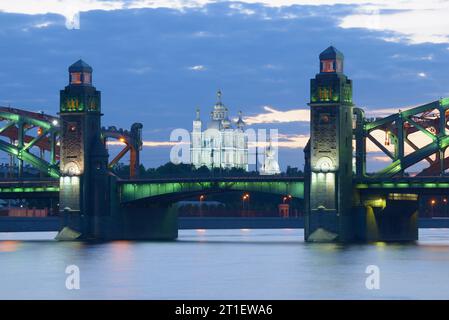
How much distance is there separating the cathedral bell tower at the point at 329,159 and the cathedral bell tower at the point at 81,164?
28190 mm

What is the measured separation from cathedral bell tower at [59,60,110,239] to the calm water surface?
2254cm

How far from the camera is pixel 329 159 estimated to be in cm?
16512

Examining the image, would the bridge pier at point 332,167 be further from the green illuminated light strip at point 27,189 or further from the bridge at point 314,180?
the green illuminated light strip at point 27,189

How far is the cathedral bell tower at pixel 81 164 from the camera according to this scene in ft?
588

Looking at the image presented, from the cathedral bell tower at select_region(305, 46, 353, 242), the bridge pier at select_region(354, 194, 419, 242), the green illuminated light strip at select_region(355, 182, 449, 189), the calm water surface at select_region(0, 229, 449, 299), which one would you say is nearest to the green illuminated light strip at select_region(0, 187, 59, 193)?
the calm water surface at select_region(0, 229, 449, 299)

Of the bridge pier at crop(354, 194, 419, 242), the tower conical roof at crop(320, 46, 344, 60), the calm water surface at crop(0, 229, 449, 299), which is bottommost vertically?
the calm water surface at crop(0, 229, 449, 299)

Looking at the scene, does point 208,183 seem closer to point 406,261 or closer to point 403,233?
point 403,233

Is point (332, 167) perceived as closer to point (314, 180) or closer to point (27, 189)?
point (314, 180)

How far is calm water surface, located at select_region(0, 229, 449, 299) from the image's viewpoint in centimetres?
8869

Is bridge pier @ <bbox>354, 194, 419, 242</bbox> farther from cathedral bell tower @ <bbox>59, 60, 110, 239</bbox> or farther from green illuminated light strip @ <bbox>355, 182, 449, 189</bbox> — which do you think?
cathedral bell tower @ <bbox>59, 60, 110, 239</bbox>

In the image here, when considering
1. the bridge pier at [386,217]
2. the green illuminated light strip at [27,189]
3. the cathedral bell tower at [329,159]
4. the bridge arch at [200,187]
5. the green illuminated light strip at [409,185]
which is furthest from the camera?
the green illuminated light strip at [27,189]

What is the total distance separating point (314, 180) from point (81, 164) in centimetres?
3155

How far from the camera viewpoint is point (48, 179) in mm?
196000

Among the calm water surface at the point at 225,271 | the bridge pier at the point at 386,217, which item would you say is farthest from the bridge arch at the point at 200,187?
the calm water surface at the point at 225,271
